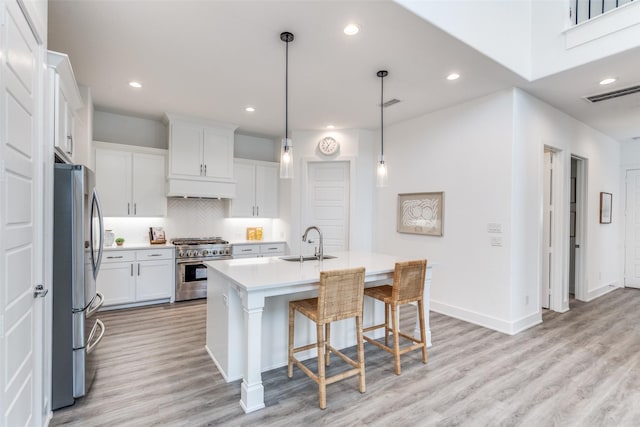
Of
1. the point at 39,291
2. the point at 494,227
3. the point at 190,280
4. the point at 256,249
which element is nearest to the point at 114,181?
the point at 190,280

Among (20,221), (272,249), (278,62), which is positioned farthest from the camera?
(272,249)

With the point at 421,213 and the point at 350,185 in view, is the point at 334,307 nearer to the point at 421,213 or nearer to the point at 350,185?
the point at 421,213

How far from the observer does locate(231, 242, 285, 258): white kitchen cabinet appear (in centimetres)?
520

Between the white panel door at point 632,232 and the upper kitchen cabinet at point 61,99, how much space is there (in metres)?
8.32

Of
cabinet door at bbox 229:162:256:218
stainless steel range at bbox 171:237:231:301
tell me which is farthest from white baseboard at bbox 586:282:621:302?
stainless steel range at bbox 171:237:231:301

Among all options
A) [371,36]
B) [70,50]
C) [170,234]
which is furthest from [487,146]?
[170,234]

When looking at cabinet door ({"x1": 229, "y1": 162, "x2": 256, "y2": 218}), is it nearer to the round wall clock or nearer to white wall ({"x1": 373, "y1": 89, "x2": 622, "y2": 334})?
the round wall clock

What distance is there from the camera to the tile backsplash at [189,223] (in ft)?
16.0

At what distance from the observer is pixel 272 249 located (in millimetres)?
5594

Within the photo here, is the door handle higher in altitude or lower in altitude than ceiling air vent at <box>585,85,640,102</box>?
lower

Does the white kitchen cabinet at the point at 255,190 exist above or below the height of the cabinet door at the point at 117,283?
above

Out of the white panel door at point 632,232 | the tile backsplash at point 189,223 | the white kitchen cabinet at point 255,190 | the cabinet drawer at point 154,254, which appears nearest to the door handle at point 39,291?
the cabinet drawer at point 154,254

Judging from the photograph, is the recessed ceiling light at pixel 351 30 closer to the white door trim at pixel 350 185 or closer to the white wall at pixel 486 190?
the white wall at pixel 486 190

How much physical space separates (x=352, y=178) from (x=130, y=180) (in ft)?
10.9
